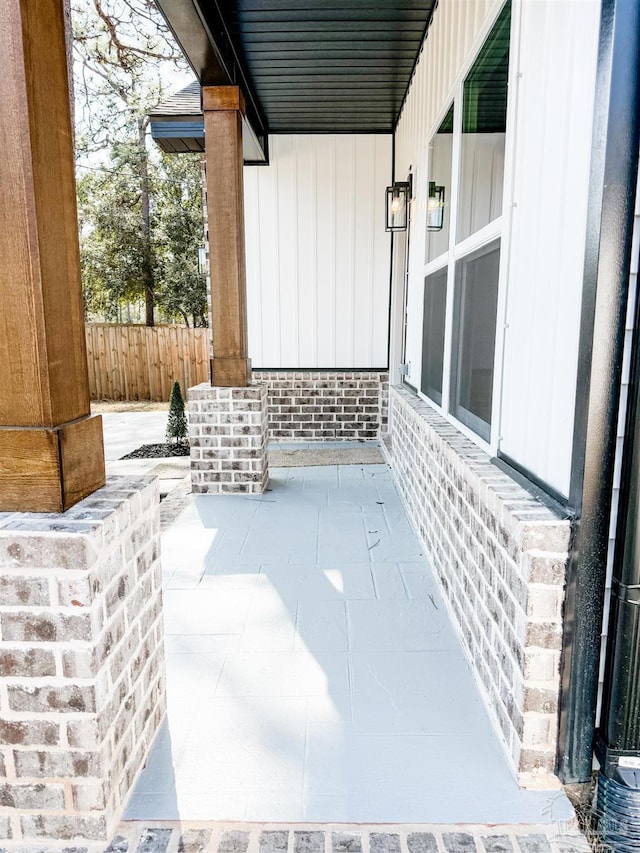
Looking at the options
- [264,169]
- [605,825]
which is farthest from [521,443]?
[264,169]

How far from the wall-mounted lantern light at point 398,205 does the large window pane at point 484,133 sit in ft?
6.89

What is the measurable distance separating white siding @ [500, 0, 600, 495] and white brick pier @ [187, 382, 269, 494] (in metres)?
2.91

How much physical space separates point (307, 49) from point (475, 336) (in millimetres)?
3144

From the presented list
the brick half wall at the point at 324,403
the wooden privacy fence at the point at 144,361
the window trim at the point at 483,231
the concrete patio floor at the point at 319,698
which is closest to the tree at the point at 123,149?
the wooden privacy fence at the point at 144,361

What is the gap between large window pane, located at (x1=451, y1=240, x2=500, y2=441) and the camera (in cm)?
261

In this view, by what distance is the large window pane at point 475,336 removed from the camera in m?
2.61

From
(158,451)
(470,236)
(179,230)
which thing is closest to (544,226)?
(470,236)

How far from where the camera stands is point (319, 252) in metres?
6.68

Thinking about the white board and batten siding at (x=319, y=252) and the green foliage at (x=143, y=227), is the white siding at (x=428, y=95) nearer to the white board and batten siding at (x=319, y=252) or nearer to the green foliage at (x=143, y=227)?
the white board and batten siding at (x=319, y=252)

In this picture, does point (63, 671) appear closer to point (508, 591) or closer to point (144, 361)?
A: point (508, 591)

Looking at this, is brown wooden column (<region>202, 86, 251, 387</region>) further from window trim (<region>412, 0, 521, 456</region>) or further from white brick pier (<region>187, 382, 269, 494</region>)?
window trim (<region>412, 0, 521, 456</region>)

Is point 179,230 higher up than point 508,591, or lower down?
higher up

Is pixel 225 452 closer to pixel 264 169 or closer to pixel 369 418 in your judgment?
pixel 369 418

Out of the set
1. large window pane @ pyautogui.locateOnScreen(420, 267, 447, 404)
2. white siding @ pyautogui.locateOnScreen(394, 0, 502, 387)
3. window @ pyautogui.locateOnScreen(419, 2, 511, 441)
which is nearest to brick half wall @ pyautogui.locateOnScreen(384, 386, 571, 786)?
window @ pyautogui.locateOnScreen(419, 2, 511, 441)
